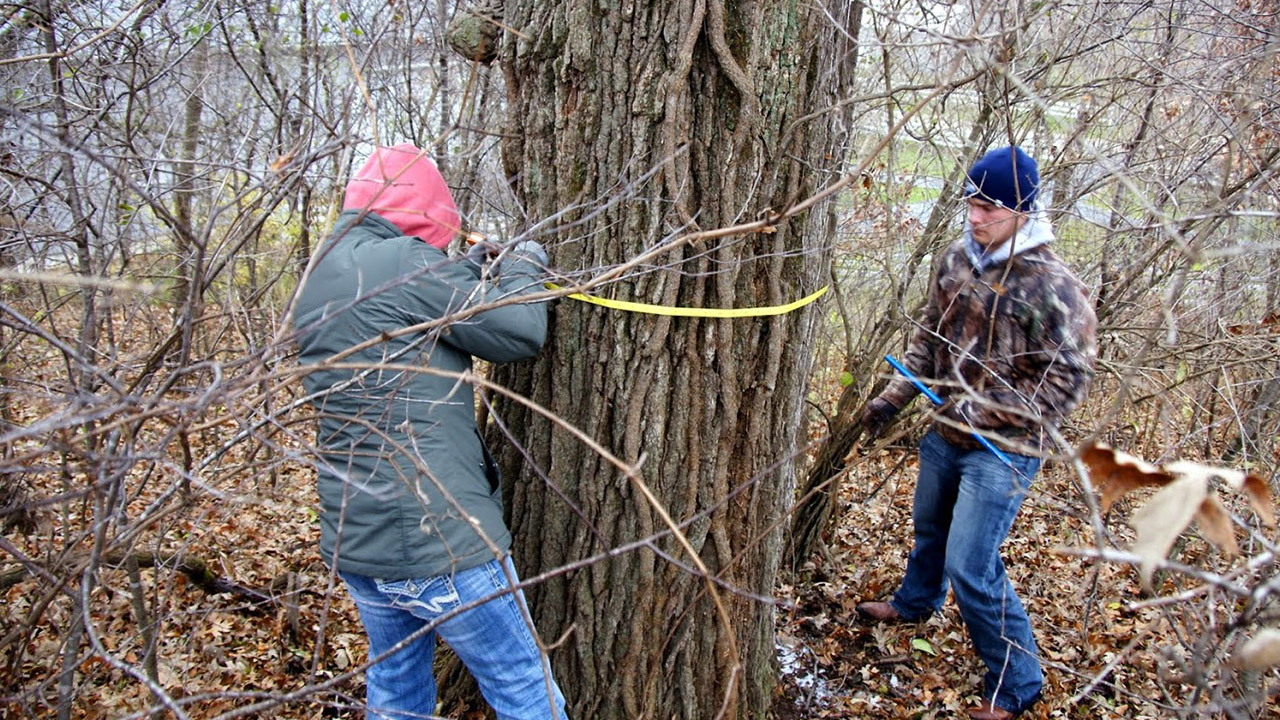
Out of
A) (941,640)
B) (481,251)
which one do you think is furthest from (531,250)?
(941,640)

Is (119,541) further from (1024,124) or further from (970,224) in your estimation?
(1024,124)

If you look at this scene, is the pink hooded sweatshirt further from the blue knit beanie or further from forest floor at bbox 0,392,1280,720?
the blue knit beanie

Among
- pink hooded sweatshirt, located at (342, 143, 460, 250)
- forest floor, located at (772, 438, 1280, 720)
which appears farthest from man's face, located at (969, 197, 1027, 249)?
pink hooded sweatshirt, located at (342, 143, 460, 250)

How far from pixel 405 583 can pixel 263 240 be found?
562 cm

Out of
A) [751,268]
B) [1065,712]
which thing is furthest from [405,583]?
[1065,712]

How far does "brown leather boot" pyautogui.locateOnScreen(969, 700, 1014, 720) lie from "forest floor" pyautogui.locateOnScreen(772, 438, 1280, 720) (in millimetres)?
142

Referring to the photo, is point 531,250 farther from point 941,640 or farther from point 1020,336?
point 941,640

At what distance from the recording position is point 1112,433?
3.43 metres

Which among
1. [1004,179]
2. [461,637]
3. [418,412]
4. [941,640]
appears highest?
[1004,179]

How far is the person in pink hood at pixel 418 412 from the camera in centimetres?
209

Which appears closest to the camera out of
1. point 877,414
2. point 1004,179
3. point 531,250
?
point 531,250

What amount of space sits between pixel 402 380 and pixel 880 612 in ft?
8.24

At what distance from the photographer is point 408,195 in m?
2.20

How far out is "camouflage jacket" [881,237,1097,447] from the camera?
2.72 metres
